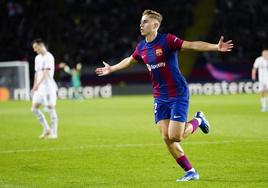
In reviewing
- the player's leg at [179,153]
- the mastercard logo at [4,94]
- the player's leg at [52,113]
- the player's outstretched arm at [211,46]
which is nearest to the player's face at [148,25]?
the player's outstretched arm at [211,46]

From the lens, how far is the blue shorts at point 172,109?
411 inches

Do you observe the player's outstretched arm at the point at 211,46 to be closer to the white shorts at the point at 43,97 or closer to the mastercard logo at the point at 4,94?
the white shorts at the point at 43,97

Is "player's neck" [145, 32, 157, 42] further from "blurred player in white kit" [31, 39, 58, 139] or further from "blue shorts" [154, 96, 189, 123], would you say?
"blurred player in white kit" [31, 39, 58, 139]

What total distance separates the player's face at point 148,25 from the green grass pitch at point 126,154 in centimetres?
218

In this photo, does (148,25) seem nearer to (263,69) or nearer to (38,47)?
(38,47)

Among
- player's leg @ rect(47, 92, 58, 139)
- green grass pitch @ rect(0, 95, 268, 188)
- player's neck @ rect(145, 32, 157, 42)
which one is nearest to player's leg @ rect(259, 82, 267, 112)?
green grass pitch @ rect(0, 95, 268, 188)

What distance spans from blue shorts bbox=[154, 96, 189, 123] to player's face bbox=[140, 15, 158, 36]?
40.1 inches

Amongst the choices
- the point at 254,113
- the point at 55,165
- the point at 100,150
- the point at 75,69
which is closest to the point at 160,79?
the point at 55,165

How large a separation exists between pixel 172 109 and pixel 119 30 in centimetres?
3805

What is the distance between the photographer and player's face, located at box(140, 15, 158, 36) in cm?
1051

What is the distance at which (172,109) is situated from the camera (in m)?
10.5

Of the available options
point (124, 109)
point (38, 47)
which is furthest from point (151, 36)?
point (124, 109)

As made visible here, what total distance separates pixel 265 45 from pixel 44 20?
1435 centimetres

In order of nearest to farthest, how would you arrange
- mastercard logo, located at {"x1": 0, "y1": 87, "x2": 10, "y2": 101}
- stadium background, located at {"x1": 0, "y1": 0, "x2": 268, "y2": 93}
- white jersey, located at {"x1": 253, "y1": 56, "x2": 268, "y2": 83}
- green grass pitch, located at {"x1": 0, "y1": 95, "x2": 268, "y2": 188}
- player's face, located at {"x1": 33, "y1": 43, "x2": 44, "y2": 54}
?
1. green grass pitch, located at {"x1": 0, "y1": 95, "x2": 268, "y2": 188}
2. player's face, located at {"x1": 33, "y1": 43, "x2": 44, "y2": 54}
3. white jersey, located at {"x1": 253, "y1": 56, "x2": 268, "y2": 83}
4. mastercard logo, located at {"x1": 0, "y1": 87, "x2": 10, "y2": 101}
5. stadium background, located at {"x1": 0, "y1": 0, "x2": 268, "y2": 93}
